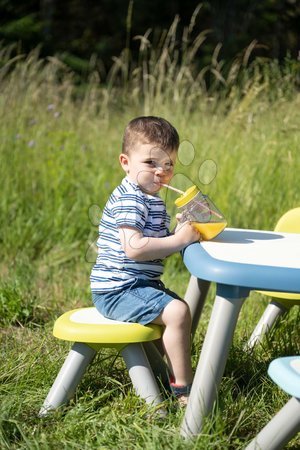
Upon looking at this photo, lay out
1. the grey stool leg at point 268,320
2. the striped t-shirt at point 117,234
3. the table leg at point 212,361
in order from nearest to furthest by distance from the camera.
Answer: the table leg at point 212,361 < the striped t-shirt at point 117,234 < the grey stool leg at point 268,320

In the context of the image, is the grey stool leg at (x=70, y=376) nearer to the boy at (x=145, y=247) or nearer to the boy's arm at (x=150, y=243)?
the boy at (x=145, y=247)

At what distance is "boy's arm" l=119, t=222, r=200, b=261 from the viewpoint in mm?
2406

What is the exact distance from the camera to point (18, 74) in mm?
6332

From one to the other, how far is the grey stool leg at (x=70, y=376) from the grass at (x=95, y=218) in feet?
0.16

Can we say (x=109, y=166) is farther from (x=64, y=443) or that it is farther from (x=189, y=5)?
(x=189, y=5)

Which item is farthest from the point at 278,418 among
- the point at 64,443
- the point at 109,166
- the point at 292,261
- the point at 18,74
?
the point at 18,74

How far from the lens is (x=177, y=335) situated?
241 cm

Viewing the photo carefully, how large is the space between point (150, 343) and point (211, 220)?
1.66 ft

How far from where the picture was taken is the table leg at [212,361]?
210 centimetres

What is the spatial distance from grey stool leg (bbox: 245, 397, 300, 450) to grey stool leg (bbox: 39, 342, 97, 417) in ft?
2.24

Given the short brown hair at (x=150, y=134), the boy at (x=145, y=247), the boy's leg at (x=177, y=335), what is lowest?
the boy's leg at (x=177, y=335)

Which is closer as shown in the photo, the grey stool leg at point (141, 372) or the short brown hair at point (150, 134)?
the grey stool leg at point (141, 372)

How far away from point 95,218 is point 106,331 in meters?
0.62

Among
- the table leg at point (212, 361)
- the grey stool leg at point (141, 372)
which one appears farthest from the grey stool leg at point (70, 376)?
the table leg at point (212, 361)
